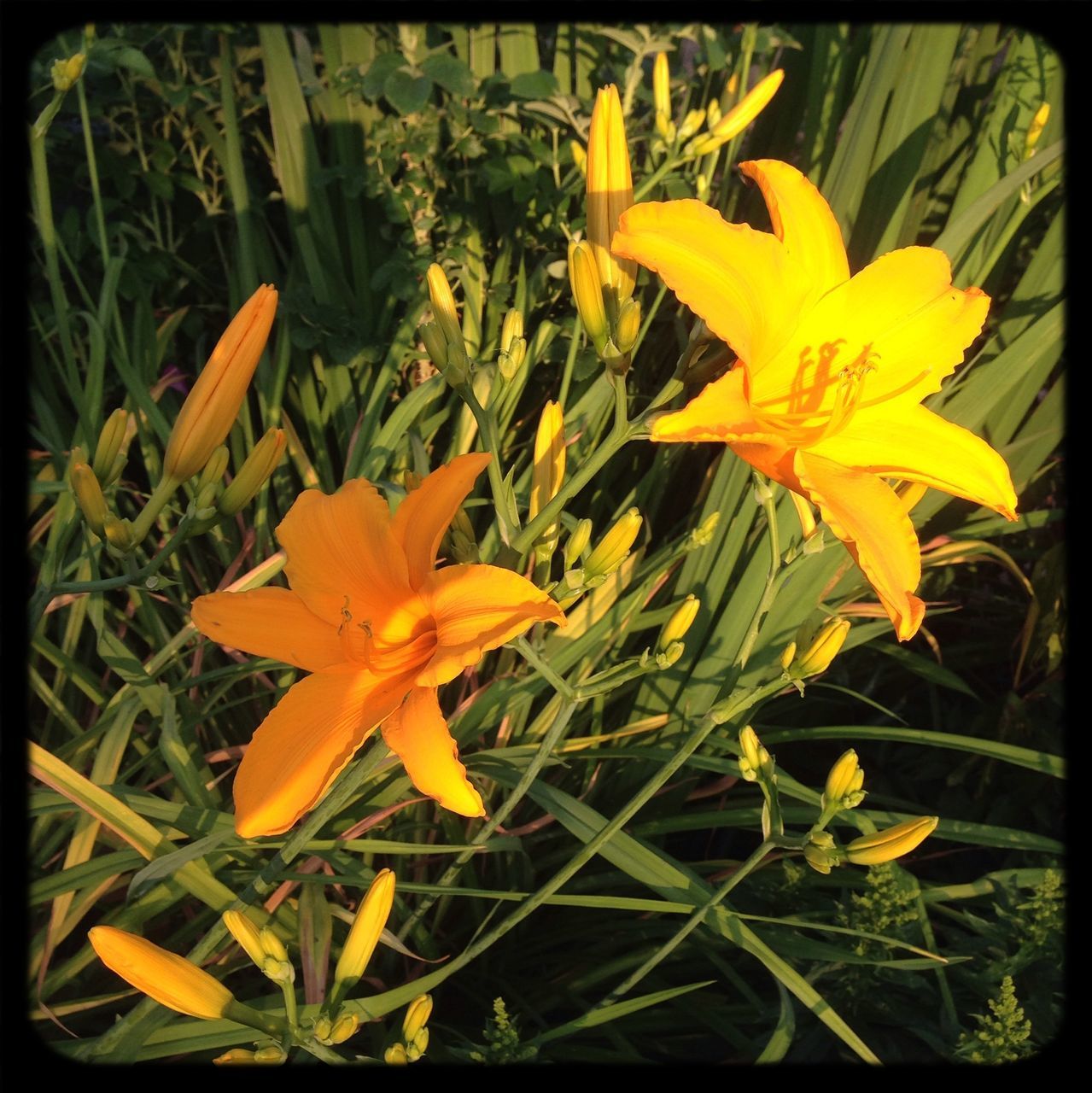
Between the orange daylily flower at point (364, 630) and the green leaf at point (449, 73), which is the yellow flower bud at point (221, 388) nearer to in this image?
the orange daylily flower at point (364, 630)

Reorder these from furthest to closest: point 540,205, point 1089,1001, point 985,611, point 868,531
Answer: point 985,611 < point 540,205 < point 1089,1001 < point 868,531

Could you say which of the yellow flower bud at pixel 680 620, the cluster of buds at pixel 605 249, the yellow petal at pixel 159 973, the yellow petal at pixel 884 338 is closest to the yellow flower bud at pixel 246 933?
the yellow petal at pixel 159 973

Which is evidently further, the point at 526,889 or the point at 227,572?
the point at 227,572

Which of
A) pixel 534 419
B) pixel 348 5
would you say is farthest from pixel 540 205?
pixel 348 5

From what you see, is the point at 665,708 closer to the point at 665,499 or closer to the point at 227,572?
the point at 665,499

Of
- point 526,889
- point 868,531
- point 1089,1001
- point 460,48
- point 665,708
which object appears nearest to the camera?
point 868,531

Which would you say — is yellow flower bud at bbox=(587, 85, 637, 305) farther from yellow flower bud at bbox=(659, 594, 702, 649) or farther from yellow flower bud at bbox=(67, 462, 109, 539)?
yellow flower bud at bbox=(67, 462, 109, 539)

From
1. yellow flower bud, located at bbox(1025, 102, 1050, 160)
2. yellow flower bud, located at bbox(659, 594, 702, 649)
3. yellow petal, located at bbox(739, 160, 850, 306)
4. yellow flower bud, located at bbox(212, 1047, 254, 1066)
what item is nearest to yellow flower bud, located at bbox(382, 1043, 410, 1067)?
yellow flower bud, located at bbox(212, 1047, 254, 1066)
